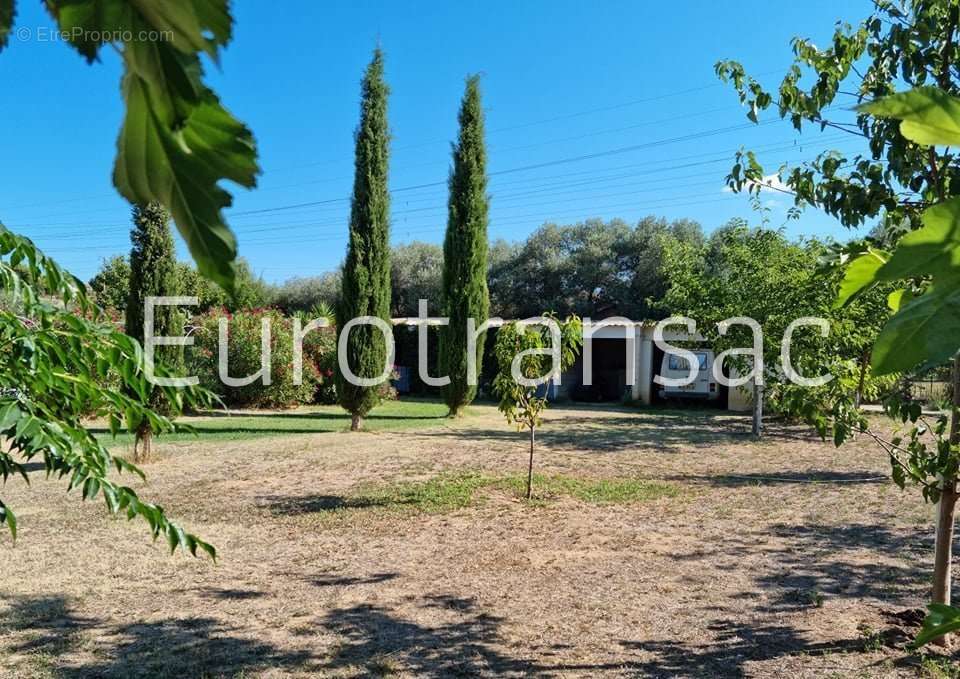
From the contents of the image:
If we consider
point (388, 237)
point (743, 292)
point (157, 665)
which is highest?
point (388, 237)

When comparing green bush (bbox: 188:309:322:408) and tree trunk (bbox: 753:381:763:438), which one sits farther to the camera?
green bush (bbox: 188:309:322:408)

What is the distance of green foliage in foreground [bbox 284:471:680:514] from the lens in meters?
7.54

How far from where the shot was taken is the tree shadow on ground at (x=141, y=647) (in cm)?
370

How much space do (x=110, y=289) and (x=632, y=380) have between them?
17.5m

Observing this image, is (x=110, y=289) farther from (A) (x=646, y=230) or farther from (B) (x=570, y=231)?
(A) (x=646, y=230)

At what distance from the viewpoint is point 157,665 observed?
3.75 m

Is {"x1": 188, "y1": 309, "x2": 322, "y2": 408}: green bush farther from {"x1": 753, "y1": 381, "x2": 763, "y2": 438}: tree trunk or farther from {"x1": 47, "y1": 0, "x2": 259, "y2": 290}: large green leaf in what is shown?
{"x1": 47, "y1": 0, "x2": 259, "y2": 290}: large green leaf

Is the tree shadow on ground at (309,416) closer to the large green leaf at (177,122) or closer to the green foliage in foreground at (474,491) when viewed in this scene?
the green foliage in foreground at (474,491)

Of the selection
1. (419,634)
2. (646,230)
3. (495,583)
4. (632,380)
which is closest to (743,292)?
(632,380)

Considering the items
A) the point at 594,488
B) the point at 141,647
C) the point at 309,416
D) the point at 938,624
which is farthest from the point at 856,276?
the point at 309,416

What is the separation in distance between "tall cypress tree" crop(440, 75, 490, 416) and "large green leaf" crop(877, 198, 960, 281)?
15692 mm

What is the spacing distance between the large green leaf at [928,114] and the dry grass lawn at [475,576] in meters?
3.78

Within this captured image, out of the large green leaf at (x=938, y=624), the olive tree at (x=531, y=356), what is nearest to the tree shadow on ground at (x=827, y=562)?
the olive tree at (x=531, y=356)

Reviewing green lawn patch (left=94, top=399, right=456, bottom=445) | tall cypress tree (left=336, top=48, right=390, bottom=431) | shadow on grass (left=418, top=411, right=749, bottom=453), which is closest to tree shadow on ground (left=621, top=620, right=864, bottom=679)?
shadow on grass (left=418, top=411, right=749, bottom=453)
